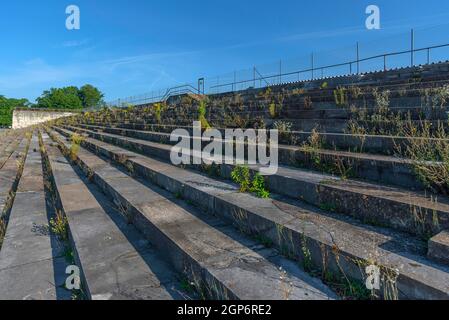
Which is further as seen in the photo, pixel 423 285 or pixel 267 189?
pixel 267 189

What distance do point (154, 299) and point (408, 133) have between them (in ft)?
11.6

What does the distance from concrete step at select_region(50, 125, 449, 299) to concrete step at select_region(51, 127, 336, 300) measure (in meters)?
0.18

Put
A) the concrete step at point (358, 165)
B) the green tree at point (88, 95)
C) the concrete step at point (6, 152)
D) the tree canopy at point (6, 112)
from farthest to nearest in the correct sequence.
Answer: the green tree at point (88, 95)
the tree canopy at point (6, 112)
the concrete step at point (6, 152)
the concrete step at point (358, 165)

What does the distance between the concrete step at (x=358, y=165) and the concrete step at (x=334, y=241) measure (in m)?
0.72

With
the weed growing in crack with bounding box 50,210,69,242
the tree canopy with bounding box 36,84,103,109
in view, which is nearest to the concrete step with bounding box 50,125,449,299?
the weed growing in crack with bounding box 50,210,69,242

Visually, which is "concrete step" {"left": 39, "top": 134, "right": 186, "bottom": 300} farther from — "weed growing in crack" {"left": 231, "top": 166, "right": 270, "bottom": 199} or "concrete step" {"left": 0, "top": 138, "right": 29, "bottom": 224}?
"weed growing in crack" {"left": 231, "top": 166, "right": 270, "bottom": 199}

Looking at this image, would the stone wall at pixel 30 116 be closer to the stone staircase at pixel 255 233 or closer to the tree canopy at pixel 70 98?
the tree canopy at pixel 70 98

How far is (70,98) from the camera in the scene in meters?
87.2

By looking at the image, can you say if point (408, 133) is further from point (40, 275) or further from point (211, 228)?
point (40, 275)

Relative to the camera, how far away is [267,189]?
3.52 metres

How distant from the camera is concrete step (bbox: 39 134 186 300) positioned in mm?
2141

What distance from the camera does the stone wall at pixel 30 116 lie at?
42406 mm

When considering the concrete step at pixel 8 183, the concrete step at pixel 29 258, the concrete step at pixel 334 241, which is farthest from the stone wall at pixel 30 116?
the concrete step at pixel 334 241
